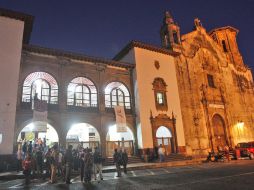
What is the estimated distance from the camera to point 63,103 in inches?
773

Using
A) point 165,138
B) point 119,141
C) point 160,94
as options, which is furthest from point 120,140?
point 160,94

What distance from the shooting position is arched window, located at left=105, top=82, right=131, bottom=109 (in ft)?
74.5

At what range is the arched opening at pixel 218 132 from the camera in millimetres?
27300

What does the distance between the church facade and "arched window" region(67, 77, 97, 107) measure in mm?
92

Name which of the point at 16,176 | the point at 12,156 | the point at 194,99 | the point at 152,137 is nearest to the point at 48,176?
the point at 16,176

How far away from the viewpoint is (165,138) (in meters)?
23.8

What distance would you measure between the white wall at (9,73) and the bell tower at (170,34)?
54.0 feet

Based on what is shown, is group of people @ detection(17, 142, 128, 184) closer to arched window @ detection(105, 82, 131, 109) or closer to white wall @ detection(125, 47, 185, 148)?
white wall @ detection(125, 47, 185, 148)

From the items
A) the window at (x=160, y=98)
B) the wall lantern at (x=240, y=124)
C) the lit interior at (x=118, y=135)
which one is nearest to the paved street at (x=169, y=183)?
the lit interior at (x=118, y=135)

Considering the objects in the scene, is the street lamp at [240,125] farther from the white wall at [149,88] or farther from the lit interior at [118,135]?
the lit interior at [118,135]

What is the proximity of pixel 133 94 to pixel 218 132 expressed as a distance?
12.2 meters

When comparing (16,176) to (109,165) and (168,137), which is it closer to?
(109,165)

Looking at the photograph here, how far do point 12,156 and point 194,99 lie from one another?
19.7 meters

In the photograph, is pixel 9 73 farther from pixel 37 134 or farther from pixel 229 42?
pixel 229 42
